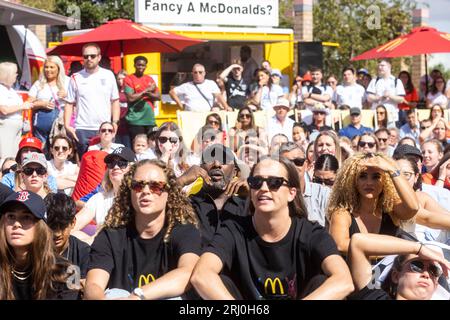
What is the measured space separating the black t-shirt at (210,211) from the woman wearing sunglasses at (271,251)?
57 cm

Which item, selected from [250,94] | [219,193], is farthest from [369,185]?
[250,94]

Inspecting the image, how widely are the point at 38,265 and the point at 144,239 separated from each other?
0.78 meters

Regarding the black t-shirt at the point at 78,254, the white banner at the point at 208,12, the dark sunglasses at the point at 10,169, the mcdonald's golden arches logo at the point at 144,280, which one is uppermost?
the white banner at the point at 208,12

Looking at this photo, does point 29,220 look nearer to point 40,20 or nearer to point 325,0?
point 40,20

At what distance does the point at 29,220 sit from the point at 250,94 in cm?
1068

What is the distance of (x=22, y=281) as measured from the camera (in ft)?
16.7

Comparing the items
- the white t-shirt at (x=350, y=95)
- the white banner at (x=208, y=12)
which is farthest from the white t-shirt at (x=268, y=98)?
the white banner at (x=208, y=12)

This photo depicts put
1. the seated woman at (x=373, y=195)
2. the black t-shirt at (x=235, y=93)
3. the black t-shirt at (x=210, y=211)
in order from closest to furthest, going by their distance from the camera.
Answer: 1. the seated woman at (x=373, y=195)
2. the black t-shirt at (x=210, y=211)
3. the black t-shirt at (x=235, y=93)

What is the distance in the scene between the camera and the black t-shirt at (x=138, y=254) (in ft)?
18.3

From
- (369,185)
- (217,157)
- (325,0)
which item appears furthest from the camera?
(325,0)

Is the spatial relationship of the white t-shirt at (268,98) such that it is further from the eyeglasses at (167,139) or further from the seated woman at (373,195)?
the seated woman at (373,195)

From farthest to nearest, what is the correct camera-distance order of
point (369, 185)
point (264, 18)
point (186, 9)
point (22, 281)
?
point (264, 18) < point (186, 9) < point (369, 185) < point (22, 281)

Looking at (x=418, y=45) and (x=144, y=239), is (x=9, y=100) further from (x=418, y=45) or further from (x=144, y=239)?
(x=418, y=45)

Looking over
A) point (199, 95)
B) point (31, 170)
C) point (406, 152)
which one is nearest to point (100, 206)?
point (31, 170)
